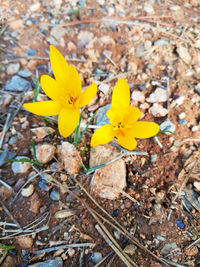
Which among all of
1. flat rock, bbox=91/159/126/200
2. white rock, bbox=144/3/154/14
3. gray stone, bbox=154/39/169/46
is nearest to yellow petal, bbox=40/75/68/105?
flat rock, bbox=91/159/126/200

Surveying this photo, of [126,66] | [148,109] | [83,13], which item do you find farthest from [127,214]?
[83,13]

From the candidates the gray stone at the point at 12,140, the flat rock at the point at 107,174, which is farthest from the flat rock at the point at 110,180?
the gray stone at the point at 12,140

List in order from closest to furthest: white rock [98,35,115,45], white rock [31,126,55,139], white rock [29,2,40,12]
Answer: white rock [31,126,55,139], white rock [98,35,115,45], white rock [29,2,40,12]

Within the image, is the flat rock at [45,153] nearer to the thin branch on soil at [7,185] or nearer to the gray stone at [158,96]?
the thin branch on soil at [7,185]

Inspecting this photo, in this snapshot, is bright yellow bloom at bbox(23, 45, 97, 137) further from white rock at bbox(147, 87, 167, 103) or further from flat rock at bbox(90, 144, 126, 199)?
white rock at bbox(147, 87, 167, 103)

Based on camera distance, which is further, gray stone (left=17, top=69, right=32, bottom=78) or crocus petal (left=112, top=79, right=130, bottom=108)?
gray stone (left=17, top=69, right=32, bottom=78)
